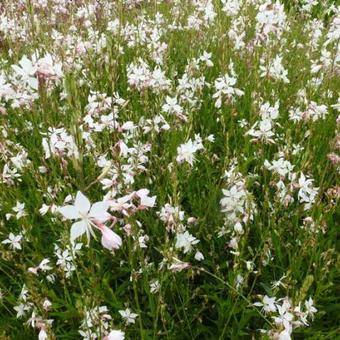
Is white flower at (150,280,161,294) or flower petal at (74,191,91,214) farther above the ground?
flower petal at (74,191,91,214)

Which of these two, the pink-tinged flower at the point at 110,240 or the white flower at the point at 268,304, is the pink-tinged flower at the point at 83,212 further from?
the white flower at the point at 268,304

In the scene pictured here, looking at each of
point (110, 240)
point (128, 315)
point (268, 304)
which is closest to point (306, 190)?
point (268, 304)

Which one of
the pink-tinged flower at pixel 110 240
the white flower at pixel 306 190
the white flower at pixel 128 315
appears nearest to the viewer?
the pink-tinged flower at pixel 110 240

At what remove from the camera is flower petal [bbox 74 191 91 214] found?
1.02m

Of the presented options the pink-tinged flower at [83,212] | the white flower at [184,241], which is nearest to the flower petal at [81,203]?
the pink-tinged flower at [83,212]

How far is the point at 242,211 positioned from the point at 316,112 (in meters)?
0.95

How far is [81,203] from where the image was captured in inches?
40.2

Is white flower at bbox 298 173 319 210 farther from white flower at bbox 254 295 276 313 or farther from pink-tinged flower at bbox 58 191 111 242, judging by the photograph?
pink-tinged flower at bbox 58 191 111 242

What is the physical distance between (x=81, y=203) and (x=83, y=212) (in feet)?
0.10

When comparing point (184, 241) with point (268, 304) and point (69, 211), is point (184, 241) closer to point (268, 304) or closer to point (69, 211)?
point (268, 304)

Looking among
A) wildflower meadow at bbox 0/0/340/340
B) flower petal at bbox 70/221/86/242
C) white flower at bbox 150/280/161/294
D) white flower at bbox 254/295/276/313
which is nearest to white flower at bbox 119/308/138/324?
wildflower meadow at bbox 0/0/340/340

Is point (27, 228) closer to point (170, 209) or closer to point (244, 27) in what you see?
point (170, 209)

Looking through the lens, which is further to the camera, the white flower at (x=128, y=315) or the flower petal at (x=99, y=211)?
the white flower at (x=128, y=315)

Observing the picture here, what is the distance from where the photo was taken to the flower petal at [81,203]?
1.02 m
